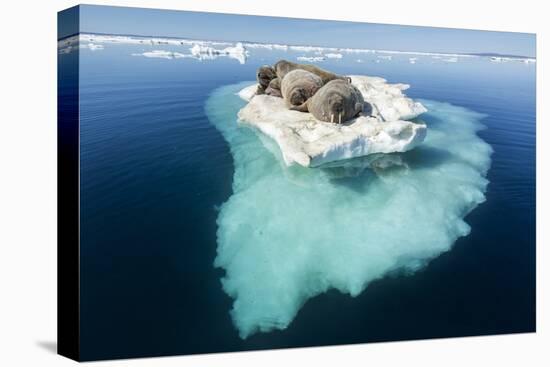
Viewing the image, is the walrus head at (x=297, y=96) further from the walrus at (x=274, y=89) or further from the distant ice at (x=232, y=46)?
the distant ice at (x=232, y=46)

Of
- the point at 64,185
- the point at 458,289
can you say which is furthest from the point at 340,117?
the point at 64,185

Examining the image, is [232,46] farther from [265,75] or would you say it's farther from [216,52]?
[265,75]

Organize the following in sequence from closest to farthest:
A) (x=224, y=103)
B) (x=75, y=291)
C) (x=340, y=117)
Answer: (x=75, y=291) → (x=340, y=117) → (x=224, y=103)

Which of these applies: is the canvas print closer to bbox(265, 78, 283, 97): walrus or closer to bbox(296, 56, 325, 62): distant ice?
bbox(296, 56, 325, 62): distant ice

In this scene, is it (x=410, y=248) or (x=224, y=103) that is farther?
(x=224, y=103)

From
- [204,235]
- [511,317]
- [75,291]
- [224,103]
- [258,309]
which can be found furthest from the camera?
[224,103]

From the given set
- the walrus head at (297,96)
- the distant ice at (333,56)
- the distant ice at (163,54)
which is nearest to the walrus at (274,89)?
the walrus head at (297,96)

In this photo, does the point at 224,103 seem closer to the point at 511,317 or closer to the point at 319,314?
the point at 319,314
